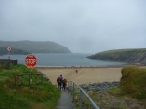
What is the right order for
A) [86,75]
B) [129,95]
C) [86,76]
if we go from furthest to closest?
1. [86,75]
2. [86,76]
3. [129,95]

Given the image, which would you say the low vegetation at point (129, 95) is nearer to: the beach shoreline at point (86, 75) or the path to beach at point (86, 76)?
the beach shoreline at point (86, 75)

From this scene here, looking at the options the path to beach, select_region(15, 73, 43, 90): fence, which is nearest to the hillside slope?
the path to beach

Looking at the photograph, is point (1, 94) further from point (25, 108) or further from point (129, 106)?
point (129, 106)

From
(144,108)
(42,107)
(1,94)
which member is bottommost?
(144,108)

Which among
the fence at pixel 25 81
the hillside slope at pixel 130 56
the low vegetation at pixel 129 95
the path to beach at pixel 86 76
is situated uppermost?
the hillside slope at pixel 130 56

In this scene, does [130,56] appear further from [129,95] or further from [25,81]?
[25,81]

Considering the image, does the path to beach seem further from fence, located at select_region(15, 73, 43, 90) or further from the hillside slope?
the hillside slope

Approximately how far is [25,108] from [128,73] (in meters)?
12.6

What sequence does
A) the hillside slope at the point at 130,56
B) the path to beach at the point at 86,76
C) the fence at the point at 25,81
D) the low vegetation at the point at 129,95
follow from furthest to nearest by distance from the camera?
the hillside slope at the point at 130,56 < the path to beach at the point at 86,76 < the low vegetation at the point at 129,95 < the fence at the point at 25,81

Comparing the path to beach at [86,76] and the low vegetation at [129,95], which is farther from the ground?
the low vegetation at [129,95]

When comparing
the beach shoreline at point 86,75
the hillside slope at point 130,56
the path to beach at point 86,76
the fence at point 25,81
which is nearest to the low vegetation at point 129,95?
the fence at point 25,81

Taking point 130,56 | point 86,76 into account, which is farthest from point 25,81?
point 130,56

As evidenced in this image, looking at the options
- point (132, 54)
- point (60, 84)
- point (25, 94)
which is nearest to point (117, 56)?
point (132, 54)

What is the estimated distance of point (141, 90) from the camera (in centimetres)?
1476
